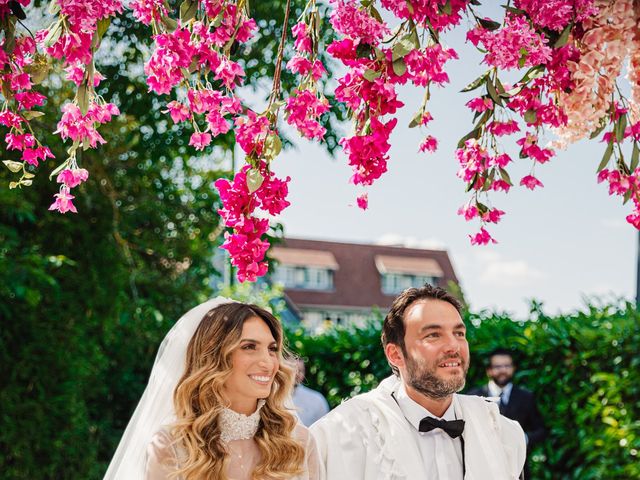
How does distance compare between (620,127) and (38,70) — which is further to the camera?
(38,70)

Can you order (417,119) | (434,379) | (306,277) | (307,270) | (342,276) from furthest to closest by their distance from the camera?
1. (342,276)
2. (306,277)
3. (307,270)
4. (434,379)
5. (417,119)

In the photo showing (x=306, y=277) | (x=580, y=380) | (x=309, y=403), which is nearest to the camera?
(x=580, y=380)

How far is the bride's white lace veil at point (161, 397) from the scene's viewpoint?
348 centimetres

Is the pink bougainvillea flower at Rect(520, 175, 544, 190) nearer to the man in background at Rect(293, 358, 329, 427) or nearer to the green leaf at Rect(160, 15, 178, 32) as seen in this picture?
the green leaf at Rect(160, 15, 178, 32)

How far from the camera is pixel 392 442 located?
329 cm

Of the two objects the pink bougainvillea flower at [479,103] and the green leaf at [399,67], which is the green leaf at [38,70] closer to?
the green leaf at [399,67]

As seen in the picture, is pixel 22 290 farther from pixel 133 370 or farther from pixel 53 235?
pixel 133 370

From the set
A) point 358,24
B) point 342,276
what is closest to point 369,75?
point 358,24

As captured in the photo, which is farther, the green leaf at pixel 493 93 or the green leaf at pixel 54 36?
the green leaf at pixel 493 93

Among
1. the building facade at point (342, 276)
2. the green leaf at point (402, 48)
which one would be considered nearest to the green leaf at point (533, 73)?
the green leaf at point (402, 48)

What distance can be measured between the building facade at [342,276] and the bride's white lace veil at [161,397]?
32840 mm

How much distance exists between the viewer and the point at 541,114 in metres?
2.64

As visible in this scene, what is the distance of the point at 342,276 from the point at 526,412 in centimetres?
3237

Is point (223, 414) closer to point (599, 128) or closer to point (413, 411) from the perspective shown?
point (413, 411)
